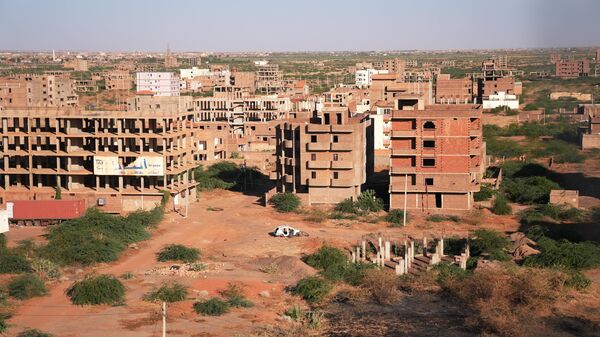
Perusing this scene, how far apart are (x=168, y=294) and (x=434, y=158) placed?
2049 cm

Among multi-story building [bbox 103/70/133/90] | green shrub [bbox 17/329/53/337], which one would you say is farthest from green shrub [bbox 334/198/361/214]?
multi-story building [bbox 103/70/133/90]

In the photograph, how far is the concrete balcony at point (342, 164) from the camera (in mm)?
48375

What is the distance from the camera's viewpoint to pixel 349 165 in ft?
159

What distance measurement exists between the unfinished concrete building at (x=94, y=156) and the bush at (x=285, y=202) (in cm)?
556

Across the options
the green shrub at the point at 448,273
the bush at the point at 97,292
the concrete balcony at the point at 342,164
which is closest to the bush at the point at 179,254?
the bush at the point at 97,292

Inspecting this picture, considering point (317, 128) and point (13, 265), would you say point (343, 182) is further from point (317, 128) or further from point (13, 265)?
point (13, 265)

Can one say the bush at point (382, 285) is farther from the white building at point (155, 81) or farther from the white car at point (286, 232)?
the white building at point (155, 81)

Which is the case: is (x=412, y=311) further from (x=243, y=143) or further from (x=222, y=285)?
(x=243, y=143)

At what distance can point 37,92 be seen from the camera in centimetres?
10338

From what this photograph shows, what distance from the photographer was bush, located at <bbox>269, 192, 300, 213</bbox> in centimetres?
4862

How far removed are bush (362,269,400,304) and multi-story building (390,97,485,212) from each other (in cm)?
1378

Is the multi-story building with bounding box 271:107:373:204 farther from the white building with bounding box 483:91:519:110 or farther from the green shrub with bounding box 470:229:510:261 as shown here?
the white building with bounding box 483:91:519:110

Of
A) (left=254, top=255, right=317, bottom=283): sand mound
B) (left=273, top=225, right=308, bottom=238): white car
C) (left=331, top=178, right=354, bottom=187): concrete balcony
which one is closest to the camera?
(left=254, top=255, right=317, bottom=283): sand mound

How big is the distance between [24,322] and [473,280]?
15.4 m
